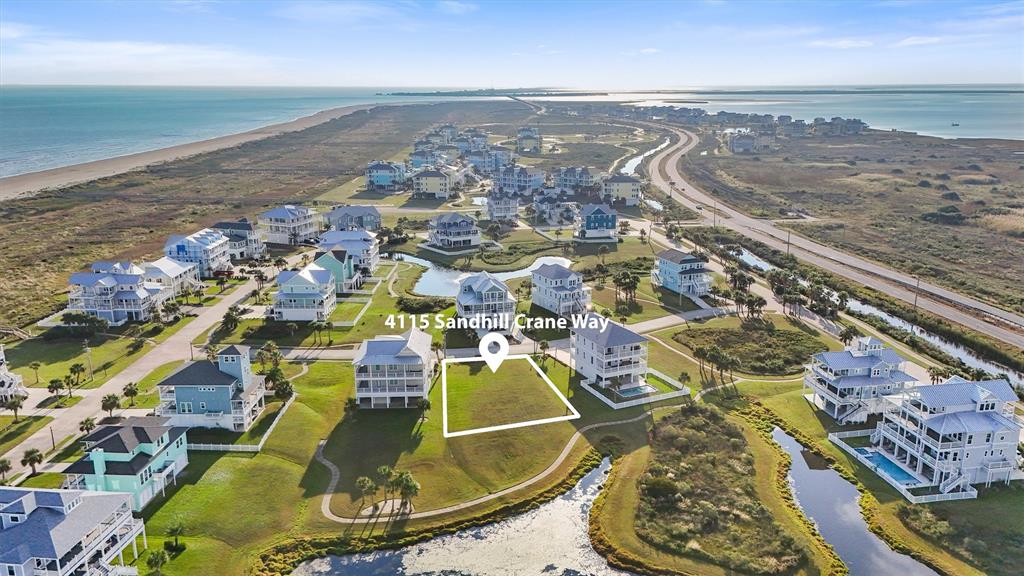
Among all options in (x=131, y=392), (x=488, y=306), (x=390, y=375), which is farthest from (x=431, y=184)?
(x=131, y=392)

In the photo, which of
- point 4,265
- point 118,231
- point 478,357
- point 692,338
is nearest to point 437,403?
point 478,357

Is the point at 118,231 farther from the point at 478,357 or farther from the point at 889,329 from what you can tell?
the point at 889,329

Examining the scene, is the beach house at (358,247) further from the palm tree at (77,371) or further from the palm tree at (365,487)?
the palm tree at (365,487)

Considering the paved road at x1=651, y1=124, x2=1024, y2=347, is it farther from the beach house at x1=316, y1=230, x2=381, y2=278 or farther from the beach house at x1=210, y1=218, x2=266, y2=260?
the beach house at x1=210, y1=218, x2=266, y2=260

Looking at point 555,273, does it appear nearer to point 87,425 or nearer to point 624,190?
point 87,425

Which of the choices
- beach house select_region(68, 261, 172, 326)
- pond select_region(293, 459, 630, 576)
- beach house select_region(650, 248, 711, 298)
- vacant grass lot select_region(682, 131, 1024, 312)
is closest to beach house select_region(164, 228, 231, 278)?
beach house select_region(68, 261, 172, 326)

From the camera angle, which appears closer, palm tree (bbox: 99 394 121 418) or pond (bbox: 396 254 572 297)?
palm tree (bbox: 99 394 121 418)

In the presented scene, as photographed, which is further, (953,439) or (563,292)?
(563,292)
